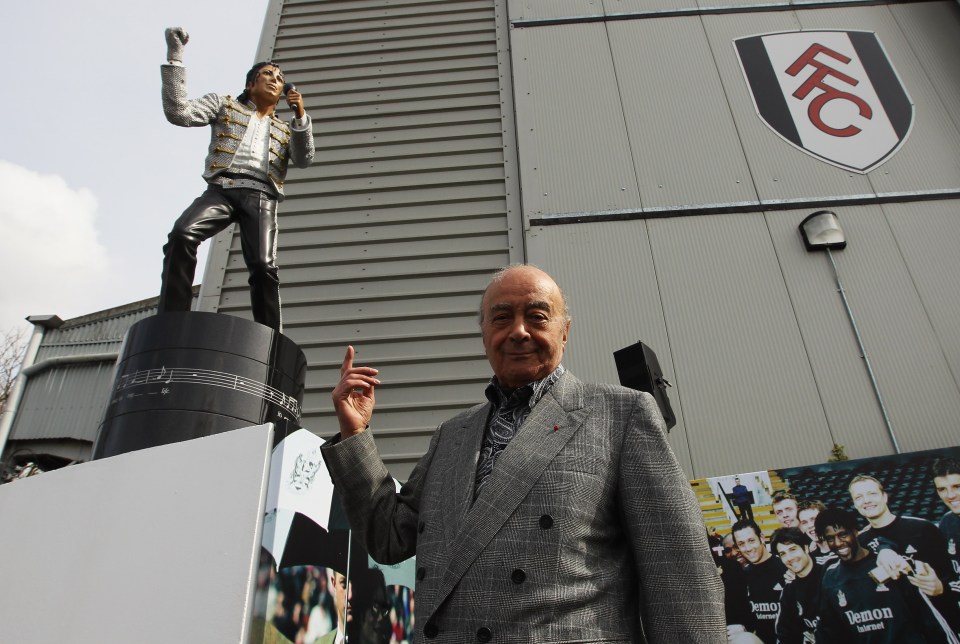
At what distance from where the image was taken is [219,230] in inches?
108

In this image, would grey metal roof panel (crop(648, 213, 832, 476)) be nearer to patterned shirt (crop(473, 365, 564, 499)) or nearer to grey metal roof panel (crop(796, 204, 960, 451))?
grey metal roof panel (crop(796, 204, 960, 451))

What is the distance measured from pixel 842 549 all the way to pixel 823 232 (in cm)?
253

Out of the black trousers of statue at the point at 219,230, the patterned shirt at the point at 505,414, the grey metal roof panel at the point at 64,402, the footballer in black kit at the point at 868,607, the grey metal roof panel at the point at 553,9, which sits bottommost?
the footballer in black kit at the point at 868,607

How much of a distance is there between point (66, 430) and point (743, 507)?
7876 millimetres

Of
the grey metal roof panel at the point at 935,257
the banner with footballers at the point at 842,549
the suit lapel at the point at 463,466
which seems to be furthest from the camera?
the grey metal roof panel at the point at 935,257

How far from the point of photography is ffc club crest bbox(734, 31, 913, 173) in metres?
5.16

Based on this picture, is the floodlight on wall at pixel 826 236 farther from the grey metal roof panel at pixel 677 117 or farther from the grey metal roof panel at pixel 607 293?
the grey metal roof panel at pixel 607 293

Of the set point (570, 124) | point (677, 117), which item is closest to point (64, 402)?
point (570, 124)

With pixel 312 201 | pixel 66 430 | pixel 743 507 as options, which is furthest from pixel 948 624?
pixel 66 430

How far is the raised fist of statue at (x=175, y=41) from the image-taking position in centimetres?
276

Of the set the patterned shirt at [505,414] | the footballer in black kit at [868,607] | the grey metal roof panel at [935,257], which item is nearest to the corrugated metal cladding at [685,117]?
the grey metal roof panel at [935,257]

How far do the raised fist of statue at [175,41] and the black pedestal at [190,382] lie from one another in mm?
1342

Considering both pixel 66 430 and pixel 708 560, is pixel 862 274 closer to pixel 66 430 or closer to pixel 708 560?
pixel 708 560

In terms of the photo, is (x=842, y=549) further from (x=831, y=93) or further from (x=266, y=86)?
(x=831, y=93)
